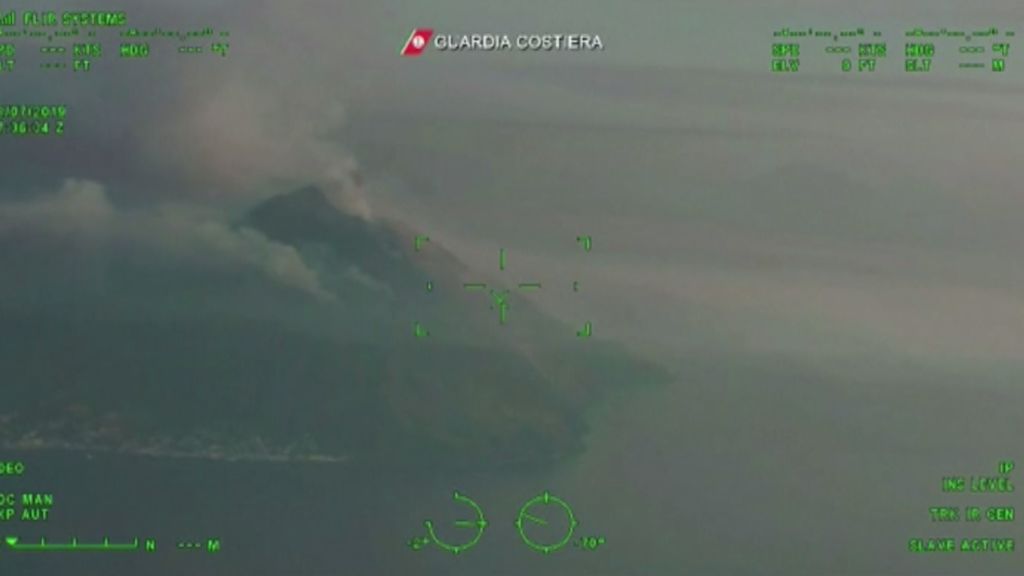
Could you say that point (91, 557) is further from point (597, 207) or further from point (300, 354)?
point (597, 207)

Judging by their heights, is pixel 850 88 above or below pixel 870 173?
above

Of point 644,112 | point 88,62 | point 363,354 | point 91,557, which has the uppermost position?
point 88,62

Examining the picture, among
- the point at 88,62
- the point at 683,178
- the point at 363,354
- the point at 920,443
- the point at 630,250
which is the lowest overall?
the point at 920,443

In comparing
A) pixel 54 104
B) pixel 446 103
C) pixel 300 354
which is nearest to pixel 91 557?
pixel 300 354

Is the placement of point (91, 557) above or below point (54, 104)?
below

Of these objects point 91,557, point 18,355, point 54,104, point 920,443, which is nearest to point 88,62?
point 54,104

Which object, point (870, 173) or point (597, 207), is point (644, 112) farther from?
point (870, 173)
